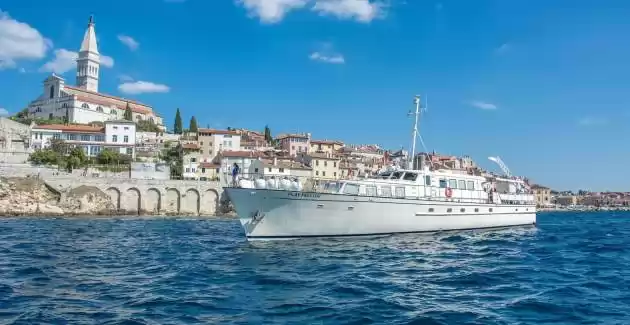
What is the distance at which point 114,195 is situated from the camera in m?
64.6

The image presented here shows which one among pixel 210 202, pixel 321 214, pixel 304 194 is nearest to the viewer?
pixel 304 194

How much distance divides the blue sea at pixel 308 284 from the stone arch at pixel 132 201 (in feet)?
140

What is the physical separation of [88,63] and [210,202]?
262 feet

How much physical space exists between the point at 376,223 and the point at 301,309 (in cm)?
1640

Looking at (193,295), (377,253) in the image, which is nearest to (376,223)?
(377,253)

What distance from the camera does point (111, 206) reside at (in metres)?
63.8

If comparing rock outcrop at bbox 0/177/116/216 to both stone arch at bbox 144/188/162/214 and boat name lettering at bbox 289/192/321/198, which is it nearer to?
stone arch at bbox 144/188/162/214

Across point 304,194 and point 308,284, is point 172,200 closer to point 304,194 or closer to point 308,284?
point 304,194

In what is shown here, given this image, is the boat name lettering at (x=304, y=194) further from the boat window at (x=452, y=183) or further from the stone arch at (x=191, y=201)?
the stone arch at (x=191, y=201)

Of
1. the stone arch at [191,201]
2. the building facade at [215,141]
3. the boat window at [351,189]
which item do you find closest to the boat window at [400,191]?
the boat window at [351,189]

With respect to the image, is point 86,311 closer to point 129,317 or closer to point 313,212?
point 129,317

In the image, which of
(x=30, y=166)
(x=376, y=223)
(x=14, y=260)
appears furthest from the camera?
(x=30, y=166)

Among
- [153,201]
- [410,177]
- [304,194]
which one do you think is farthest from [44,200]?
[410,177]

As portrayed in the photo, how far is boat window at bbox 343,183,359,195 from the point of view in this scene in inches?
1014
